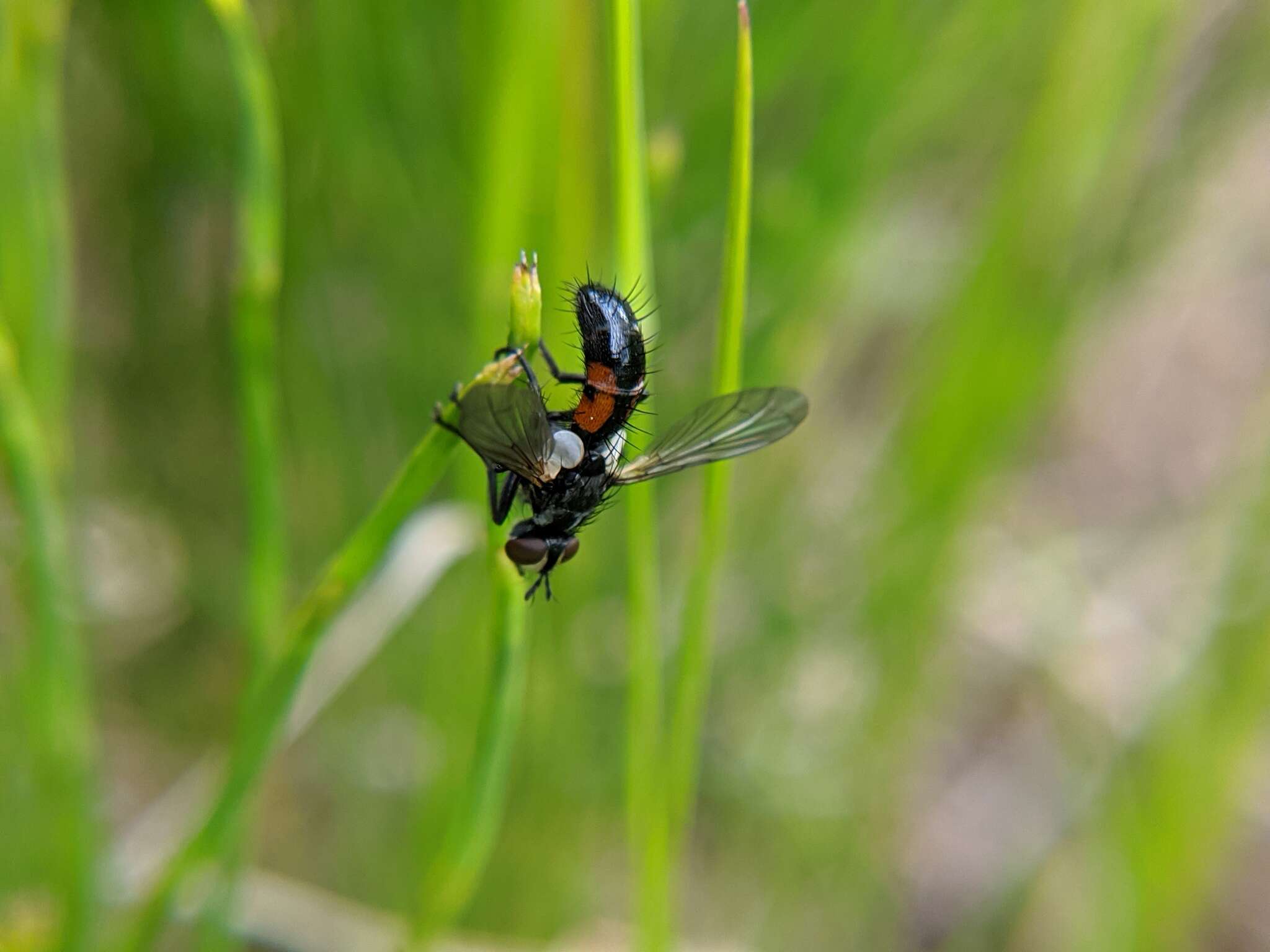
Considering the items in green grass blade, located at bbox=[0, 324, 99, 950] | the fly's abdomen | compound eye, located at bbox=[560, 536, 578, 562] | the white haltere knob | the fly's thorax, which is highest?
the fly's abdomen

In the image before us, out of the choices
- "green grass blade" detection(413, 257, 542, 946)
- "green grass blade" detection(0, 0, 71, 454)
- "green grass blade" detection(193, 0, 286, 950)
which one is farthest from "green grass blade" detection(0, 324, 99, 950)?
"green grass blade" detection(413, 257, 542, 946)

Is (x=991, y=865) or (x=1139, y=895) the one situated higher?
(x=991, y=865)

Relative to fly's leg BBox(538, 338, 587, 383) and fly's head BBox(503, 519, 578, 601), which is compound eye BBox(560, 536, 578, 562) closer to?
fly's head BBox(503, 519, 578, 601)

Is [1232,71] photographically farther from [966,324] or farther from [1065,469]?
[1065,469]

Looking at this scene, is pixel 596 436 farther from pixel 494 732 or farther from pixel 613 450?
pixel 494 732

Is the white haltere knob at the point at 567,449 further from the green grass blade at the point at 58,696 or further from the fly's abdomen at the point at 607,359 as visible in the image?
the green grass blade at the point at 58,696

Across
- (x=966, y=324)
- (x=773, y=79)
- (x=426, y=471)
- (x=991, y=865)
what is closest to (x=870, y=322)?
(x=966, y=324)

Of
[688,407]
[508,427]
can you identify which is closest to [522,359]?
[508,427]
